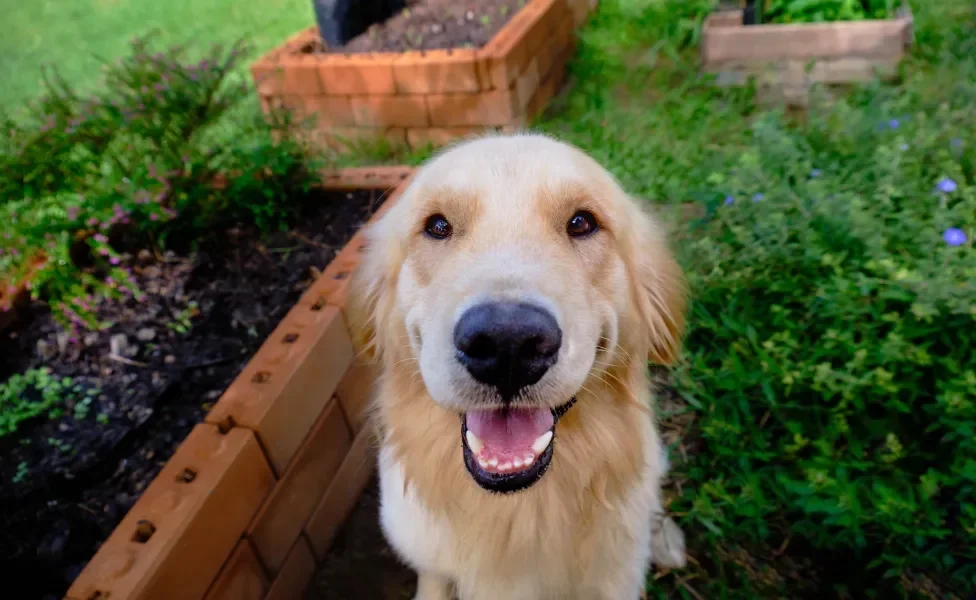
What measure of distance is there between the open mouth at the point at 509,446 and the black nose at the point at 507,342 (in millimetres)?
196

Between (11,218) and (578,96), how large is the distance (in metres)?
3.82

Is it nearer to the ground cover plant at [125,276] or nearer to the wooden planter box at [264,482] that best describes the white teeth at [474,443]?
the wooden planter box at [264,482]

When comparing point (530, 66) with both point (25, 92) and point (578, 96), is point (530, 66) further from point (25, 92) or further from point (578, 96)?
point (25, 92)

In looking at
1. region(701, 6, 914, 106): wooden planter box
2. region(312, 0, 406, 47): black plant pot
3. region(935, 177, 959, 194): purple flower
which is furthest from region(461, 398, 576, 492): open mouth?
region(701, 6, 914, 106): wooden planter box

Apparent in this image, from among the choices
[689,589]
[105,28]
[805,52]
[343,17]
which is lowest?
[689,589]

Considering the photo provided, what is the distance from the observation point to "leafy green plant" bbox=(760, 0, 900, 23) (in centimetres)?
469

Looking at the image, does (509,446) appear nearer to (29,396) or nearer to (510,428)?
(510,428)

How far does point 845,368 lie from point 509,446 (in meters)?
1.49

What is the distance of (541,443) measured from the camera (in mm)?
1472

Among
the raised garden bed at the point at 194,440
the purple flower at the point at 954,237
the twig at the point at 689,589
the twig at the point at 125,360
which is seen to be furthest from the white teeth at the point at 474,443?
the purple flower at the point at 954,237

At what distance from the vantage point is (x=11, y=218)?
2236mm

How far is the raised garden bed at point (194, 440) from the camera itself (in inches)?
65.3

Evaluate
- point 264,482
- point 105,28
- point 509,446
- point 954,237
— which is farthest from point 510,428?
point 105,28

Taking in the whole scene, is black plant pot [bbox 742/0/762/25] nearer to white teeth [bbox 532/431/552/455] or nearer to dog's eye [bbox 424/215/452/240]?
dog's eye [bbox 424/215/452/240]
